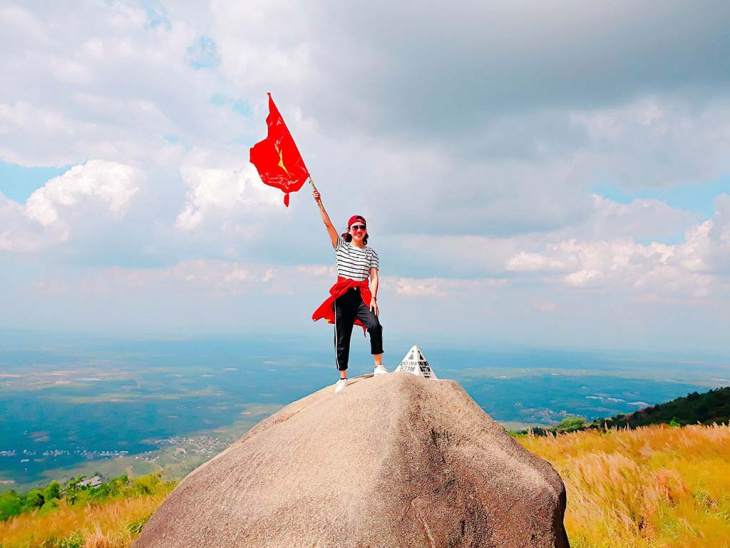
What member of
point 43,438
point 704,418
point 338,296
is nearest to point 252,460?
point 338,296

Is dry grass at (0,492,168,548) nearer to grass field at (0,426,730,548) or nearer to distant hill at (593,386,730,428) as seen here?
grass field at (0,426,730,548)

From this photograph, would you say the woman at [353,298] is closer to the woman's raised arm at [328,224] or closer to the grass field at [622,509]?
the woman's raised arm at [328,224]

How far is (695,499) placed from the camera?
360 inches

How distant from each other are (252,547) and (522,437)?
1286 cm

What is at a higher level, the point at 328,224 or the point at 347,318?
the point at 328,224

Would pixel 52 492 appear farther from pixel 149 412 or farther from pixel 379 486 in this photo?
pixel 149 412

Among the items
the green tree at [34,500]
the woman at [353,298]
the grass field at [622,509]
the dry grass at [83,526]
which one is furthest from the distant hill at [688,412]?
the green tree at [34,500]

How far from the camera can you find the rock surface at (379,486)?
15.8ft

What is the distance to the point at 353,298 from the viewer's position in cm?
846

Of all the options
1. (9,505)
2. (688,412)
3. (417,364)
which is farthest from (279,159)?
(688,412)

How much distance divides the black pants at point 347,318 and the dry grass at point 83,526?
456 centimetres

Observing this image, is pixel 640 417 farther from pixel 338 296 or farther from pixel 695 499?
pixel 338 296

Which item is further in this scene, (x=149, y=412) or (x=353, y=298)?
(x=149, y=412)

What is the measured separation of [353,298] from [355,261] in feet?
2.04
